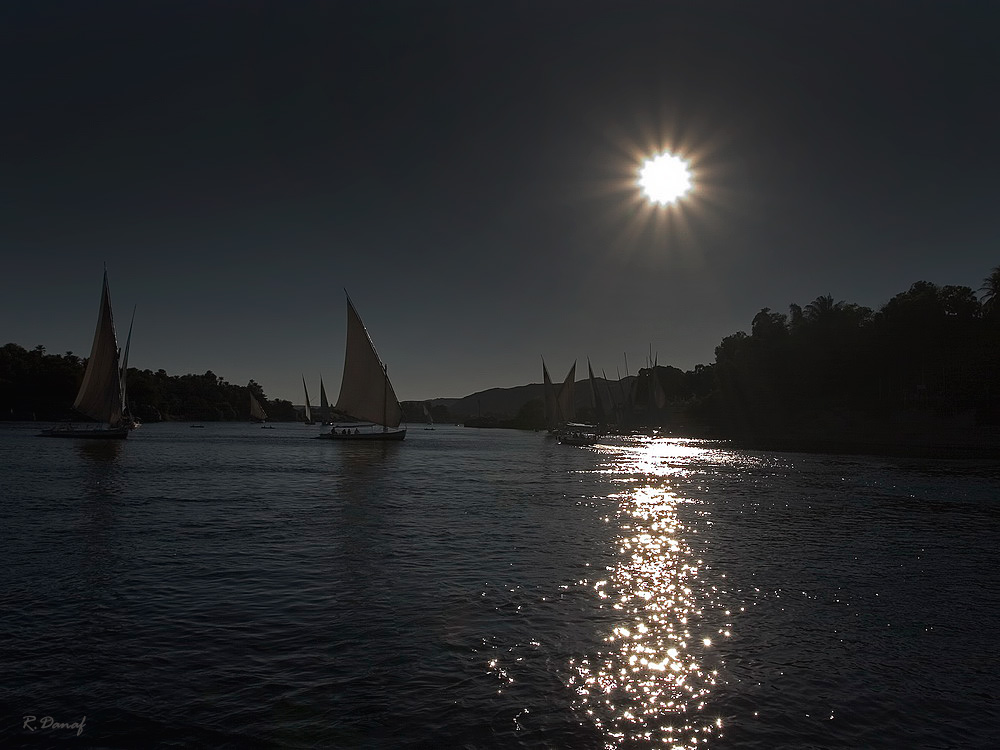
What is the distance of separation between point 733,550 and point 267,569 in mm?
14207

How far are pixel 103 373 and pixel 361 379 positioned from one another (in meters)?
29.1

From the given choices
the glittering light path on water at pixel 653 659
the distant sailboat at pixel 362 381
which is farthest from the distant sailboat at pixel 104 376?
the glittering light path on water at pixel 653 659

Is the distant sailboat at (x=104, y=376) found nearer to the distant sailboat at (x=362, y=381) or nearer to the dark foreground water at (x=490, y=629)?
the distant sailboat at (x=362, y=381)

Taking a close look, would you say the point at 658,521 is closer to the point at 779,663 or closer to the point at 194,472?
the point at 779,663

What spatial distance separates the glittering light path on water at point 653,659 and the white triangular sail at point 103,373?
71.3 meters

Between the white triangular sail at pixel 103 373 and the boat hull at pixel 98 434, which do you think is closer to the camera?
the white triangular sail at pixel 103 373

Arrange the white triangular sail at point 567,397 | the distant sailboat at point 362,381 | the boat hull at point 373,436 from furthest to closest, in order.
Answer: the white triangular sail at point 567,397
the boat hull at point 373,436
the distant sailboat at point 362,381

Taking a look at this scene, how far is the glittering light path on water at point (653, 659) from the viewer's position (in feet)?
28.1

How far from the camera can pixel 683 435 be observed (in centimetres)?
15438

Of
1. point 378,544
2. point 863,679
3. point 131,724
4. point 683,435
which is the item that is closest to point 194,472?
point 378,544

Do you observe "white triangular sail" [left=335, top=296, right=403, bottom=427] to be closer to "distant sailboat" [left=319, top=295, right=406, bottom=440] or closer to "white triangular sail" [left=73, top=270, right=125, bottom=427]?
"distant sailboat" [left=319, top=295, right=406, bottom=440]

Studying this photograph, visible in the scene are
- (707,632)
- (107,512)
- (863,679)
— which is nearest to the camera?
(863,679)

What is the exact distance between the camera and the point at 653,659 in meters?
10.9
